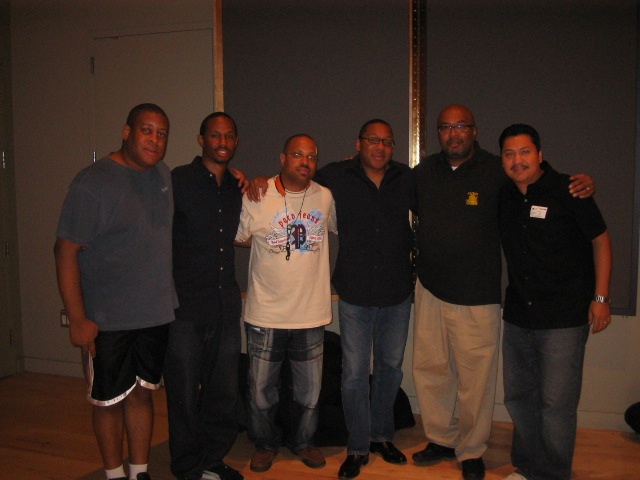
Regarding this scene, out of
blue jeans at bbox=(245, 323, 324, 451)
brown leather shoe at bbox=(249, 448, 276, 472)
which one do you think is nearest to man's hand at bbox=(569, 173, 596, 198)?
blue jeans at bbox=(245, 323, 324, 451)

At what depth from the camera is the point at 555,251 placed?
2234mm

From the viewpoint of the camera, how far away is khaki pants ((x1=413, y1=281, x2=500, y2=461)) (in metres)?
2.51

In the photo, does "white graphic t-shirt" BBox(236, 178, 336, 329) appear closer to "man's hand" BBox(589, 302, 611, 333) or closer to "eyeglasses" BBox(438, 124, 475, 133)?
"eyeglasses" BBox(438, 124, 475, 133)

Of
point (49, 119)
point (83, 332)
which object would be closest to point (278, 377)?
point (83, 332)

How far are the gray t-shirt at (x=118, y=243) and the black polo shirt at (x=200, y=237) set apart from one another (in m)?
0.15

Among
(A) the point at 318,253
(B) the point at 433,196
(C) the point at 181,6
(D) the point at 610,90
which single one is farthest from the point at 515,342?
(C) the point at 181,6

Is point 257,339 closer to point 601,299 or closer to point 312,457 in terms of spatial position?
point 312,457

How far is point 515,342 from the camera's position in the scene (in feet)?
7.89

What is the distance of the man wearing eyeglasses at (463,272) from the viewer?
2459 mm

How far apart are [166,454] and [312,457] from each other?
810 millimetres

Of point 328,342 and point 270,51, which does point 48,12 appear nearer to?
point 270,51

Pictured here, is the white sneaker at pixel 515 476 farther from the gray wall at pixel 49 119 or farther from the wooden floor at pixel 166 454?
the gray wall at pixel 49 119

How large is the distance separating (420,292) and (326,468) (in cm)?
103

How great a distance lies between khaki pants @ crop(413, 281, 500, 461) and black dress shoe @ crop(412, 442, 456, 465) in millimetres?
31
